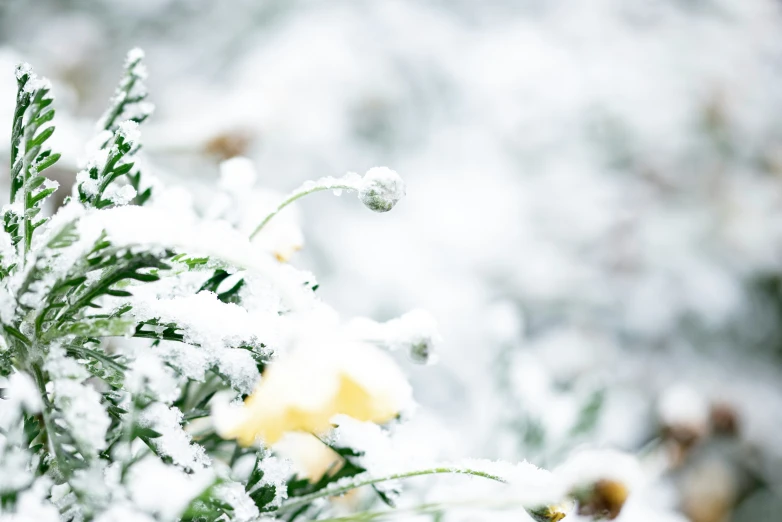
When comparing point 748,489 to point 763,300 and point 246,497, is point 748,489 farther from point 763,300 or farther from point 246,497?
point 246,497

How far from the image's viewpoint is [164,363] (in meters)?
0.39

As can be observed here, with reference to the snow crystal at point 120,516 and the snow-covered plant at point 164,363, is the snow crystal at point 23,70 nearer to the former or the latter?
the snow-covered plant at point 164,363

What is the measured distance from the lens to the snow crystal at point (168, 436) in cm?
34

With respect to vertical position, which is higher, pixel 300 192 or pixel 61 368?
pixel 300 192

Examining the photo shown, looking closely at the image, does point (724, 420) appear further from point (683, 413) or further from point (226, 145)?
point (226, 145)

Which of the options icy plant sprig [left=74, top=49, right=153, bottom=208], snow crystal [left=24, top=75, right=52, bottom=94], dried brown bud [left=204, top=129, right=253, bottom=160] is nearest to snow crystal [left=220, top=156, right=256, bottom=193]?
icy plant sprig [left=74, top=49, right=153, bottom=208]

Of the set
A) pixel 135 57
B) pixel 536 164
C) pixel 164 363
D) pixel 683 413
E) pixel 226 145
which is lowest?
pixel 164 363

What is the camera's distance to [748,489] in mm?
1831

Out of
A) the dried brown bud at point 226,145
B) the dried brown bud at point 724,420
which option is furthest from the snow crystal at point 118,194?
the dried brown bud at point 724,420

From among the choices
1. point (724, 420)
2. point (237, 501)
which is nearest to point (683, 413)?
point (724, 420)

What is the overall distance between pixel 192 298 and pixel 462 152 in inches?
64.3

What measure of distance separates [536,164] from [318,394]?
71.2 inches

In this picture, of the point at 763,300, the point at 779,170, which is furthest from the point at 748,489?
the point at 779,170

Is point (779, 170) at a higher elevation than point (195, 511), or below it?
higher
